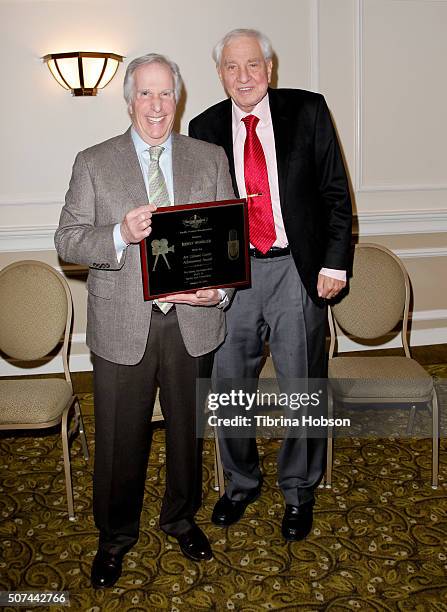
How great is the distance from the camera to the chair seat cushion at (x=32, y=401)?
3.26 metres

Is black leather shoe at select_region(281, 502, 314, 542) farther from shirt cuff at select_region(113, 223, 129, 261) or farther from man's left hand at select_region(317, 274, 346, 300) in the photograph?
shirt cuff at select_region(113, 223, 129, 261)

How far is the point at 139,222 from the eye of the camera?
2.36m

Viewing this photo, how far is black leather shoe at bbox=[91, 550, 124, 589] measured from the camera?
2785 mm

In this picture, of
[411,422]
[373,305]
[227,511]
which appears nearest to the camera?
[227,511]

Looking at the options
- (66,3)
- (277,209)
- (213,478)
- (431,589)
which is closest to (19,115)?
(66,3)

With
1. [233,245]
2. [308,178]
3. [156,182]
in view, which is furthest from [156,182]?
[308,178]

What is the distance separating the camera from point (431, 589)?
2746mm

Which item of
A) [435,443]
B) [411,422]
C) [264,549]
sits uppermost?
[435,443]

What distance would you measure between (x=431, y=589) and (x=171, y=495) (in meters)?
1.09

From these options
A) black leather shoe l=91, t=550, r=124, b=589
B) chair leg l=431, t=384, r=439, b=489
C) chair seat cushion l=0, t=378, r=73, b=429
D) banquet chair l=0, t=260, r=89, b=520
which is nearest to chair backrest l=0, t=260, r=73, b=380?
banquet chair l=0, t=260, r=89, b=520

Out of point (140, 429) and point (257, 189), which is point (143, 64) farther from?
point (140, 429)

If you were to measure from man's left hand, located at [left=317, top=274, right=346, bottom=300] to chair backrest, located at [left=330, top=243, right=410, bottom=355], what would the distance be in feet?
2.95

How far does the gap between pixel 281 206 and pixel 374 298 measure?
1200 mm

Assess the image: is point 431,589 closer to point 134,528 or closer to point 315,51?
point 134,528
